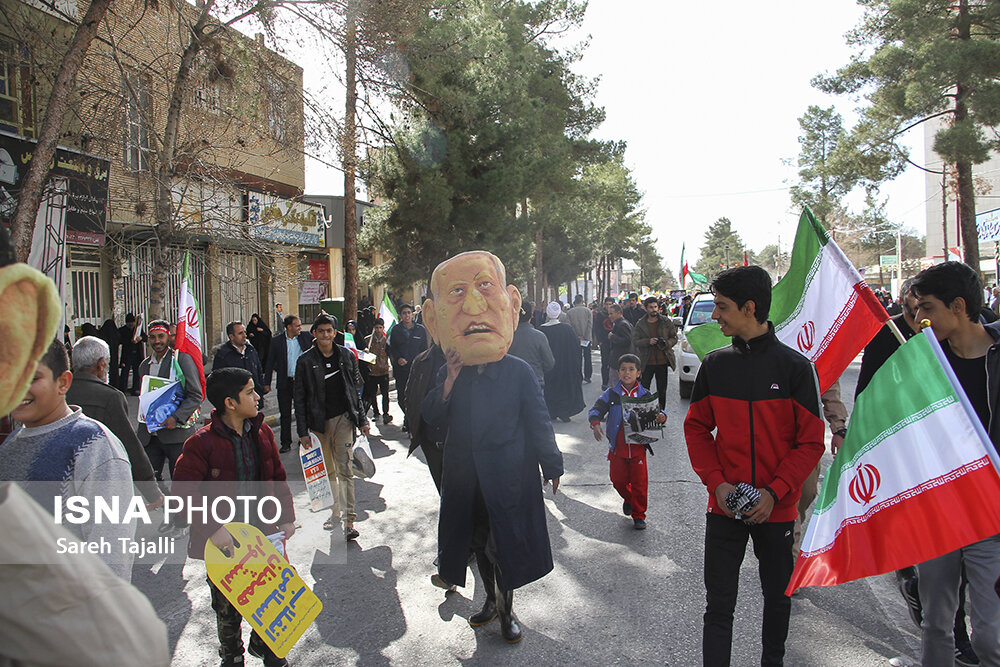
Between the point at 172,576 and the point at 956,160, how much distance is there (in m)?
21.3

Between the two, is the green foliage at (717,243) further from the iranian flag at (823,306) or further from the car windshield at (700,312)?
the iranian flag at (823,306)

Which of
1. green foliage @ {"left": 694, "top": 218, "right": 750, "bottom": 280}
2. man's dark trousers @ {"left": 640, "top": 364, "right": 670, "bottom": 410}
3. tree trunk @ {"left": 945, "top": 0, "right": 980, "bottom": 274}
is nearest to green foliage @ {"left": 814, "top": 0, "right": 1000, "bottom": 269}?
tree trunk @ {"left": 945, "top": 0, "right": 980, "bottom": 274}

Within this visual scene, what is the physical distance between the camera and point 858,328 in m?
3.49

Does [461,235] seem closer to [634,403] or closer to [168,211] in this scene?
[168,211]

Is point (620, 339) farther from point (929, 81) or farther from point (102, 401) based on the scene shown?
point (929, 81)

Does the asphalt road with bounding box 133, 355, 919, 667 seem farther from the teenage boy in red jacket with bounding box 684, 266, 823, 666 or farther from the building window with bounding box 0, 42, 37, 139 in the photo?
the building window with bounding box 0, 42, 37, 139

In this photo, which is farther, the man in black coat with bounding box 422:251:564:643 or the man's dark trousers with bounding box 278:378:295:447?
the man's dark trousers with bounding box 278:378:295:447

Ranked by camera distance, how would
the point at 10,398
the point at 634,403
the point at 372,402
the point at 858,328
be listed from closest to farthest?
the point at 10,398
the point at 858,328
the point at 634,403
the point at 372,402

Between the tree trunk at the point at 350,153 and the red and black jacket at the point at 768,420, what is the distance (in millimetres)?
8535

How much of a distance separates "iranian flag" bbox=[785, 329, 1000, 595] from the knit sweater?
2.56 metres

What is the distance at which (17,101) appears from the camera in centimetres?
1138

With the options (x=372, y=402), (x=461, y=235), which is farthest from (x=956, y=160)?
(x=372, y=402)

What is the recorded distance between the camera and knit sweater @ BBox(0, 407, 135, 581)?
2.32 metres

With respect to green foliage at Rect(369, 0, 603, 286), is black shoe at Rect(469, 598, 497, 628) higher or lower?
lower
